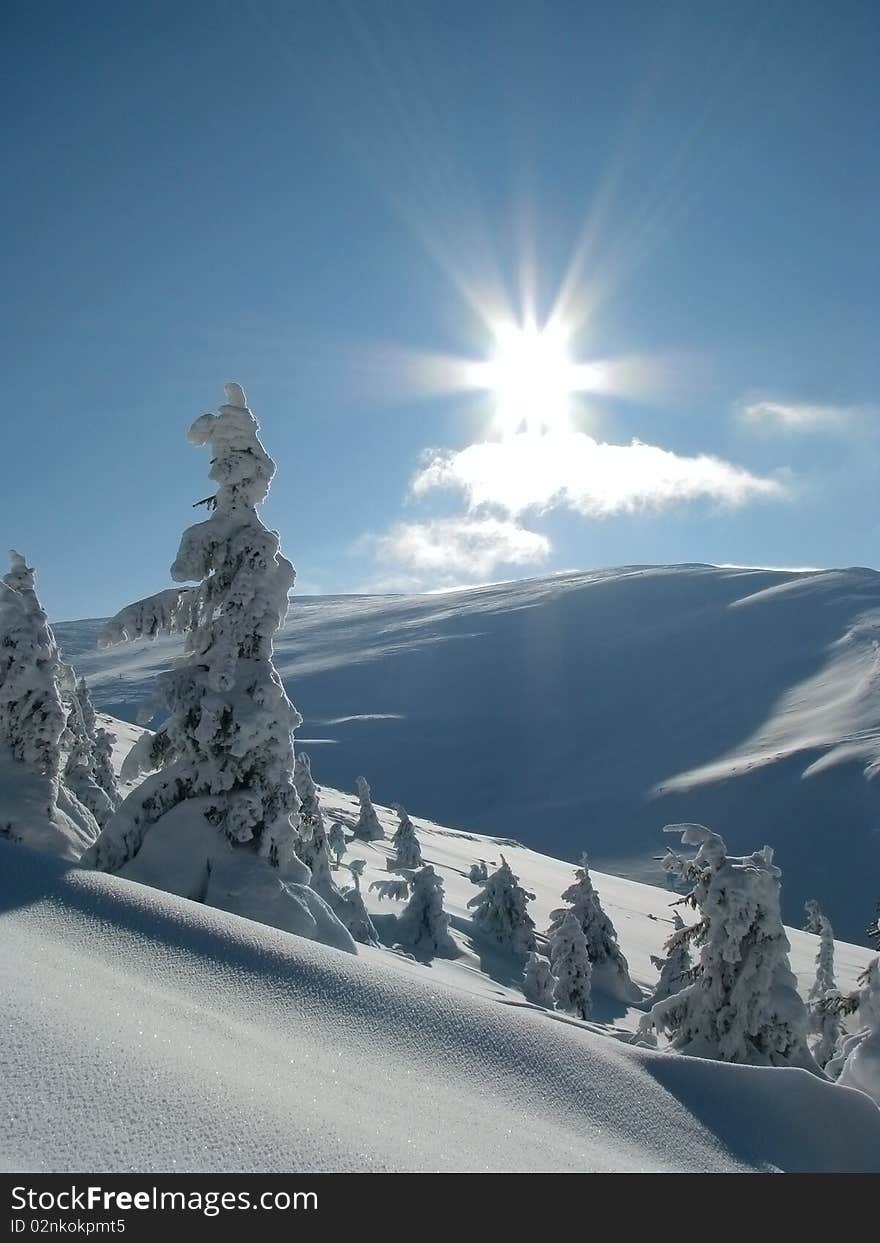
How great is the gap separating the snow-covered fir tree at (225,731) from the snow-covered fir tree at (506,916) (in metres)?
31.0

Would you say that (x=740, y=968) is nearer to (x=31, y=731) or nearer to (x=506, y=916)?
(x=31, y=731)

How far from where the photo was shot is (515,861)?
7600cm

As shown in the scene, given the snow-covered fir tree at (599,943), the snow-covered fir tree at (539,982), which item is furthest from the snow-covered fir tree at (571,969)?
the snow-covered fir tree at (599,943)

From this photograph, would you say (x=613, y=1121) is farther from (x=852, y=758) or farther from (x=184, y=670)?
(x=852, y=758)

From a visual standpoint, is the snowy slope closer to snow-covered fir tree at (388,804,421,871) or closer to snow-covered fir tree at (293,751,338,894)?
snow-covered fir tree at (293,751,338,894)

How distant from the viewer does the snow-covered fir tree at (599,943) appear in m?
38.7

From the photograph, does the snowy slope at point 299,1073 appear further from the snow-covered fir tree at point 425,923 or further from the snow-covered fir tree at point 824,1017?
→ the snow-covered fir tree at point 425,923

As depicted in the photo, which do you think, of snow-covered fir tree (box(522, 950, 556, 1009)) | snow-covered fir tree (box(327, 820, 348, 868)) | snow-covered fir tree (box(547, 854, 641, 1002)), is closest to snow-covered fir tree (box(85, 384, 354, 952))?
snow-covered fir tree (box(522, 950, 556, 1009))

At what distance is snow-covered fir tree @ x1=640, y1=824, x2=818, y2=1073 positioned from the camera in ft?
48.6

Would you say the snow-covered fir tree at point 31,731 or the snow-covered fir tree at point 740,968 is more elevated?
the snow-covered fir tree at point 31,731

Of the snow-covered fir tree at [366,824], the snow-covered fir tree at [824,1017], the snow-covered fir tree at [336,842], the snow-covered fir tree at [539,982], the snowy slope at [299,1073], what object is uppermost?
the snowy slope at [299,1073]

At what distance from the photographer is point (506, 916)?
41.0 m
